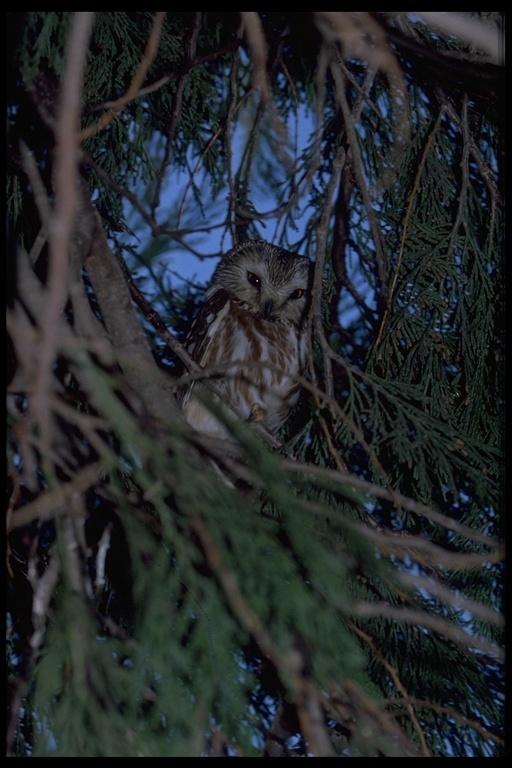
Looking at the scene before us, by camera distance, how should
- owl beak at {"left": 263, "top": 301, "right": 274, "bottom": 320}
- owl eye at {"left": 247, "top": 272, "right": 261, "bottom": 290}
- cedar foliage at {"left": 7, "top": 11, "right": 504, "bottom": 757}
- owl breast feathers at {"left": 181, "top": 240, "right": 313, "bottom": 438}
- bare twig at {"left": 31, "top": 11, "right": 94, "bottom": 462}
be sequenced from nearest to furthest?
bare twig at {"left": 31, "top": 11, "right": 94, "bottom": 462}, cedar foliage at {"left": 7, "top": 11, "right": 504, "bottom": 757}, owl breast feathers at {"left": 181, "top": 240, "right": 313, "bottom": 438}, owl beak at {"left": 263, "top": 301, "right": 274, "bottom": 320}, owl eye at {"left": 247, "top": 272, "right": 261, "bottom": 290}

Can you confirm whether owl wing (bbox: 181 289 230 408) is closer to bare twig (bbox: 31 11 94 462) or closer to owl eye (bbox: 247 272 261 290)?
owl eye (bbox: 247 272 261 290)

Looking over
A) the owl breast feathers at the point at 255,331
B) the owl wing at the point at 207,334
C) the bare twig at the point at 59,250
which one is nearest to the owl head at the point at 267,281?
the owl breast feathers at the point at 255,331

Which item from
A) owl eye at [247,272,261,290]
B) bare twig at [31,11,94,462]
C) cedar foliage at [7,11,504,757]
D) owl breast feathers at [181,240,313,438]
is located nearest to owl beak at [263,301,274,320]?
owl breast feathers at [181,240,313,438]

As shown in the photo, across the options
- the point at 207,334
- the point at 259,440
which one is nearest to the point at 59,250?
the point at 259,440

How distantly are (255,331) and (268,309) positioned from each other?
0.54ft

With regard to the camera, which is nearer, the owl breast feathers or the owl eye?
the owl breast feathers

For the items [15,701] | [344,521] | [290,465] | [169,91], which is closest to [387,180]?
[169,91]

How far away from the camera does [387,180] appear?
2484 millimetres

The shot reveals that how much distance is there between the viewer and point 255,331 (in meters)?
A: 3.55

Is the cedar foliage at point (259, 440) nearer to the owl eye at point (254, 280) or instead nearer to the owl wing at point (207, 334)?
the owl wing at point (207, 334)

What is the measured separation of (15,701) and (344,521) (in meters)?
0.63

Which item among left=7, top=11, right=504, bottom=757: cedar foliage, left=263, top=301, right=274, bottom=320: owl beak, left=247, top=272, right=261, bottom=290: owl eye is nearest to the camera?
left=7, top=11, right=504, bottom=757: cedar foliage

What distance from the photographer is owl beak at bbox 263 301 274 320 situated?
3.65m

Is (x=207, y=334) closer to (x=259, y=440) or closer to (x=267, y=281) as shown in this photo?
(x=267, y=281)
